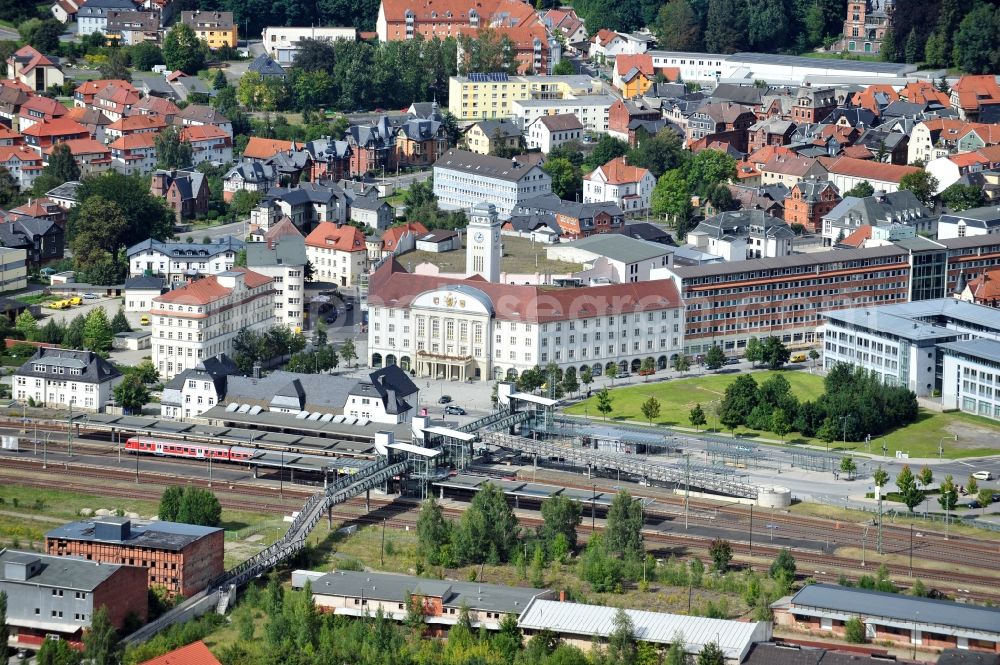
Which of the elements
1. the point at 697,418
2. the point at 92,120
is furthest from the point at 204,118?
the point at 697,418

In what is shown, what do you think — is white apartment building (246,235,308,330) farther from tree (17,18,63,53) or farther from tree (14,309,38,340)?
tree (17,18,63,53)

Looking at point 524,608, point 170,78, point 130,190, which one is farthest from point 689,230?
point 524,608

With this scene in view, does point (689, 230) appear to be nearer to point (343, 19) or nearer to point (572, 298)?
point (572, 298)

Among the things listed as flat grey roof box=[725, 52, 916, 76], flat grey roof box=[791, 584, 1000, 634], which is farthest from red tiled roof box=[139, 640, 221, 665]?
flat grey roof box=[725, 52, 916, 76]

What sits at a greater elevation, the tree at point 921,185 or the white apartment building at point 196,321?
the tree at point 921,185

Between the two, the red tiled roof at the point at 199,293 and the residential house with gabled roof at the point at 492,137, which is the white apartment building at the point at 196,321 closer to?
the red tiled roof at the point at 199,293

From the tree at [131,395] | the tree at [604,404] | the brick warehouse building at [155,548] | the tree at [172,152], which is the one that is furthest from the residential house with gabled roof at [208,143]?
the brick warehouse building at [155,548]

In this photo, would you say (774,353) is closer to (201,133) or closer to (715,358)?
(715,358)
